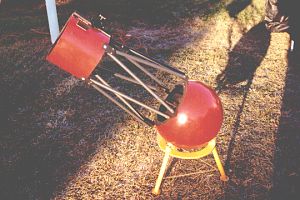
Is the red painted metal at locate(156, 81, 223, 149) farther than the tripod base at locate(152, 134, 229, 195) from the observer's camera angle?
No

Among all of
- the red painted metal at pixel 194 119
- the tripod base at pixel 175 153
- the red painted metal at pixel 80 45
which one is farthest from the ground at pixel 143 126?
the red painted metal at pixel 80 45

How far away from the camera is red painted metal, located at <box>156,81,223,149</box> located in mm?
3227

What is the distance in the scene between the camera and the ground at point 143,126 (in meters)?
4.00

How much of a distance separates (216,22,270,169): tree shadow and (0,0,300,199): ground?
2 centimetres

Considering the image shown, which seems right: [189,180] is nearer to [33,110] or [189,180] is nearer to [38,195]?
[38,195]

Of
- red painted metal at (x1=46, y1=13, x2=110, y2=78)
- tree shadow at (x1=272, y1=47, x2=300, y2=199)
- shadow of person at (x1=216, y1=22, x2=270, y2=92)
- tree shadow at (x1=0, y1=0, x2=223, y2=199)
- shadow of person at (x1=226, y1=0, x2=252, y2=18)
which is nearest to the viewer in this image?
red painted metal at (x1=46, y1=13, x2=110, y2=78)

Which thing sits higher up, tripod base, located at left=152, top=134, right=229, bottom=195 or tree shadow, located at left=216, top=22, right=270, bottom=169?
tripod base, located at left=152, top=134, right=229, bottom=195

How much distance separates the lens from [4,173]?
414 centimetres

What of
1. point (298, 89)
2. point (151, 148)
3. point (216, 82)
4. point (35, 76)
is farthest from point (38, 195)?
point (298, 89)

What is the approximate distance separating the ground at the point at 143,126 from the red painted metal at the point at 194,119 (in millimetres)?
892

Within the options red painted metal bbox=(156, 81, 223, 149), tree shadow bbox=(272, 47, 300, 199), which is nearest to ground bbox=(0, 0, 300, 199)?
tree shadow bbox=(272, 47, 300, 199)

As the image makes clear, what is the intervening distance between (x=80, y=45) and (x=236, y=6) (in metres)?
7.03

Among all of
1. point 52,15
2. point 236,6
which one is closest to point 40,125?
point 52,15

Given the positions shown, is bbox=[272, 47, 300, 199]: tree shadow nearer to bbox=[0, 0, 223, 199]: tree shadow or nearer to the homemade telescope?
the homemade telescope
